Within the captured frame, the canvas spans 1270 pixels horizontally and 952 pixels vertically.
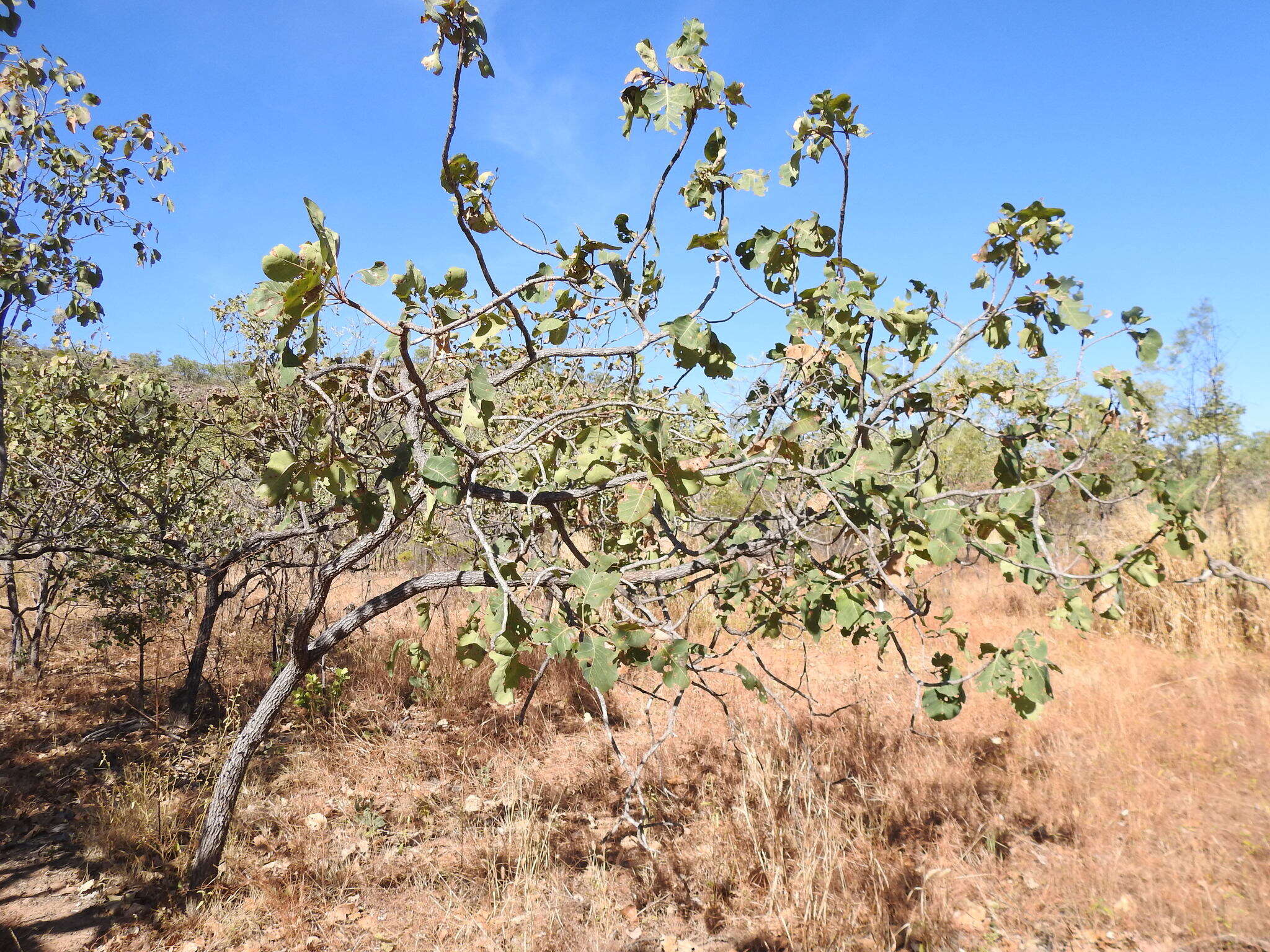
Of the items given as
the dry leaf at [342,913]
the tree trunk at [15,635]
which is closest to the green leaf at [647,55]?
the dry leaf at [342,913]

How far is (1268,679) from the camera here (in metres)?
4.78

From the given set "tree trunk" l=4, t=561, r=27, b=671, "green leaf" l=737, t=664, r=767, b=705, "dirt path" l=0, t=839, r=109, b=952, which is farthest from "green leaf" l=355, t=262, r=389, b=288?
"tree trunk" l=4, t=561, r=27, b=671

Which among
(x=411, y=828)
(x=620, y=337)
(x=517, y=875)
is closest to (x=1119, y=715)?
(x=517, y=875)

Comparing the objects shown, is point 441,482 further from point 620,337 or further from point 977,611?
point 977,611

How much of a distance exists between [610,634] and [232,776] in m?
2.78

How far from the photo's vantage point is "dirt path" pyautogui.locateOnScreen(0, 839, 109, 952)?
8.75 ft

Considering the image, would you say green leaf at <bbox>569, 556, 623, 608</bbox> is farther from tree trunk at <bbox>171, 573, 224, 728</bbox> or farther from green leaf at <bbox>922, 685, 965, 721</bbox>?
tree trunk at <bbox>171, 573, 224, 728</bbox>

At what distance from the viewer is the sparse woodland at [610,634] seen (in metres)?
1.59

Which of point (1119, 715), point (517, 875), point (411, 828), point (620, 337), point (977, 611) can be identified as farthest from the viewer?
point (977, 611)

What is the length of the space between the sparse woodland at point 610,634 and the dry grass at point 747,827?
3 cm

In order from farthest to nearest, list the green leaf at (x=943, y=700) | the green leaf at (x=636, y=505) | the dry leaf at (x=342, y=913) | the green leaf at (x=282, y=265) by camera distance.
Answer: the dry leaf at (x=342, y=913) < the green leaf at (x=943, y=700) < the green leaf at (x=636, y=505) < the green leaf at (x=282, y=265)

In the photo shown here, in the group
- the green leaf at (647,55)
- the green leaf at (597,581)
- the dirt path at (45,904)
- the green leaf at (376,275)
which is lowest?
the dirt path at (45,904)

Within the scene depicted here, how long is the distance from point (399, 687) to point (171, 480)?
2.58 meters

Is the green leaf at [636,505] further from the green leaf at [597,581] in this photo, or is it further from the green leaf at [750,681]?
the green leaf at [750,681]
